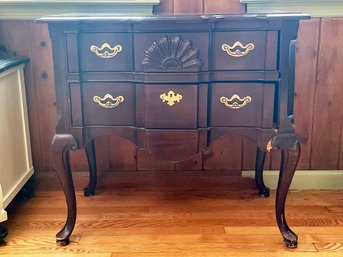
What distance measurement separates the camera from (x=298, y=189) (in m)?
2.01

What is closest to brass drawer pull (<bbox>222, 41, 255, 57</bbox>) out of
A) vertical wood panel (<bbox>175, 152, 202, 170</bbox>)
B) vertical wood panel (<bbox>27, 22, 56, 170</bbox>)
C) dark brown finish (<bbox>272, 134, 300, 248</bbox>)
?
dark brown finish (<bbox>272, 134, 300, 248</bbox>)

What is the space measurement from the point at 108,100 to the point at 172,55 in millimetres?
260

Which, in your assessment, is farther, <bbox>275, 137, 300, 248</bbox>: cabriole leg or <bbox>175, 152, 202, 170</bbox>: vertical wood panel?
<bbox>175, 152, 202, 170</bbox>: vertical wood panel

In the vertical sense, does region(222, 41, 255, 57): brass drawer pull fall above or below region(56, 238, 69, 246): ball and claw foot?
above

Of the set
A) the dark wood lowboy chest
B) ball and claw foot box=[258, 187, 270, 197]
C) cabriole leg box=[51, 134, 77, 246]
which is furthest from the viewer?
ball and claw foot box=[258, 187, 270, 197]

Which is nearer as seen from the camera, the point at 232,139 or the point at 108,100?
the point at 108,100

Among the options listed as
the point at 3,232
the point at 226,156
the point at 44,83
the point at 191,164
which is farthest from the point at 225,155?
the point at 3,232

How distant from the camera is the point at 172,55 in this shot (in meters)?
1.36

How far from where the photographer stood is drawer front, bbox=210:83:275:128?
1.40 m

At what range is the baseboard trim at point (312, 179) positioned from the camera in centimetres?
200

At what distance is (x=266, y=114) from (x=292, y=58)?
0.20 m

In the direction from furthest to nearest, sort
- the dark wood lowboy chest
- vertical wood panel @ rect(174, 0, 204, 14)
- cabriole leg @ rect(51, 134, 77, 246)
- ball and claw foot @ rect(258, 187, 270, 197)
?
ball and claw foot @ rect(258, 187, 270, 197) → vertical wood panel @ rect(174, 0, 204, 14) → cabriole leg @ rect(51, 134, 77, 246) → the dark wood lowboy chest

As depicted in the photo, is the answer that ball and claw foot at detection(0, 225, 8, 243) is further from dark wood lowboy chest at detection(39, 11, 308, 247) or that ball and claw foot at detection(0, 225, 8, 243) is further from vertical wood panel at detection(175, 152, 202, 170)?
vertical wood panel at detection(175, 152, 202, 170)

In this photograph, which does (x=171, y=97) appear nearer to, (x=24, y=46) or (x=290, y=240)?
(x=290, y=240)
